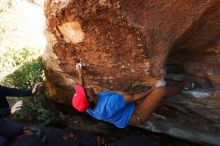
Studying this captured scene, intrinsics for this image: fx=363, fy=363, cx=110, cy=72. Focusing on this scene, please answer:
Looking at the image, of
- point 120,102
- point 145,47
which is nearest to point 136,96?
point 120,102

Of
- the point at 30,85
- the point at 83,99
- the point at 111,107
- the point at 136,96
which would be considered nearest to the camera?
the point at 83,99

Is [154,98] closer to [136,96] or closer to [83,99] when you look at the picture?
[136,96]

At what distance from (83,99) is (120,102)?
2.09 feet

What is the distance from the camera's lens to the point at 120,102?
579 centimetres

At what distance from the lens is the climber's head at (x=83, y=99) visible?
5508 millimetres

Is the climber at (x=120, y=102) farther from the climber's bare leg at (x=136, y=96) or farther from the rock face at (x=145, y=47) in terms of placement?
the rock face at (x=145, y=47)

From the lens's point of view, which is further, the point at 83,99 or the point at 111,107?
the point at 111,107

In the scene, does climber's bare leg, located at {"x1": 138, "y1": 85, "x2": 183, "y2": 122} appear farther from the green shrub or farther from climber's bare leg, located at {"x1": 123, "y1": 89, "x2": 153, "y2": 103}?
the green shrub

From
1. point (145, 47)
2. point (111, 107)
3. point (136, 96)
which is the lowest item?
point (111, 107)

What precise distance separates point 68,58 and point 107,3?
6.32 feet

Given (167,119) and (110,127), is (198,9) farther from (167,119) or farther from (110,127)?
(110,127)

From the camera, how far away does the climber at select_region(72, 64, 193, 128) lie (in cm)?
561

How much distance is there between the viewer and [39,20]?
464 inches

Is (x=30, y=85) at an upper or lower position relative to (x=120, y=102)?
upper
